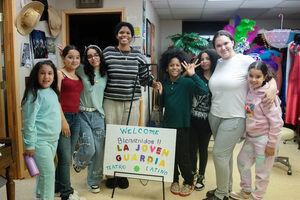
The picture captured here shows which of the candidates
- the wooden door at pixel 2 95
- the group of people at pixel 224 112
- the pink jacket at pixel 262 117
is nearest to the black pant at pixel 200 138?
the group of people at pixel 224 112

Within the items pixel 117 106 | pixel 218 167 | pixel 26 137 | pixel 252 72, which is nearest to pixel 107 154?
pixel 117 106

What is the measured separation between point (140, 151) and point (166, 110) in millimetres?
413

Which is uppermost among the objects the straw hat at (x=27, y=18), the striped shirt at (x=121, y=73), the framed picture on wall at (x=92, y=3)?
the framed picture on wall at (x=92, y=3)

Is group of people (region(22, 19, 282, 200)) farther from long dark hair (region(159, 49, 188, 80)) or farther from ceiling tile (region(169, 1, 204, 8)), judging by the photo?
ceiling tile (region(169, 1, 204, 8))

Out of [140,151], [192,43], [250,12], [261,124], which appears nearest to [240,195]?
[261,124]

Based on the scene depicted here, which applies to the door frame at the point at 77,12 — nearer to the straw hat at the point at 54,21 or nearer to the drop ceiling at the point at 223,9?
the straw hat at the point at 54,21

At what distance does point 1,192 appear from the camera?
7.84ft

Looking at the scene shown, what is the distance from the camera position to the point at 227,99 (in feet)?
6.40

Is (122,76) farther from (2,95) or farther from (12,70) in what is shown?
(2,95)

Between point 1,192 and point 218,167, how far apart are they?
1.94m

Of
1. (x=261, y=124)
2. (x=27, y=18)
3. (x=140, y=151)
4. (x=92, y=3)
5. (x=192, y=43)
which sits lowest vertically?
(x=140, y=151)

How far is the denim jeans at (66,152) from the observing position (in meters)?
2.03

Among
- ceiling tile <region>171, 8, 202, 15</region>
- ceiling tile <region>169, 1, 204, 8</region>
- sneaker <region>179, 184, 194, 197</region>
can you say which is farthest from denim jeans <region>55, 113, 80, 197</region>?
ceiling tile <region>171, 8, 202, 15</region>

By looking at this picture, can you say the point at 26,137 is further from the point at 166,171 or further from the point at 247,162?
the point at 247,162
